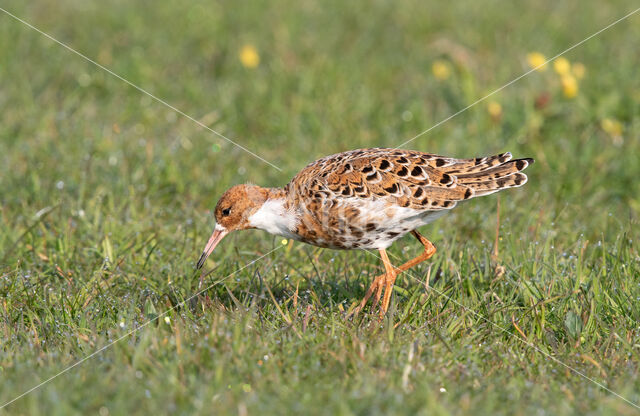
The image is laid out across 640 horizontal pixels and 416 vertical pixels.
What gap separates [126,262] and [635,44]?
7.49 m

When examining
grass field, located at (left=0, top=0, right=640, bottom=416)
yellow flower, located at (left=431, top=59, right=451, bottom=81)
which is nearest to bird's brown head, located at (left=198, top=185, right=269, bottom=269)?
grass field, located at (left=0, top=0, right=640, bottom=416)

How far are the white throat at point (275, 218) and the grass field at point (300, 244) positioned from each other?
0.41 meters

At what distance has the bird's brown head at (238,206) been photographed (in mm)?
5379

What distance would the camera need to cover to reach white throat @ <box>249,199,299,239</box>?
529cm

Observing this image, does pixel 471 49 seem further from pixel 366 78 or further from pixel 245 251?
pixel 245 251

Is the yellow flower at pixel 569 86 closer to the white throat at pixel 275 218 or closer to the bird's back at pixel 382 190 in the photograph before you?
the bird's back at pixel 382 190

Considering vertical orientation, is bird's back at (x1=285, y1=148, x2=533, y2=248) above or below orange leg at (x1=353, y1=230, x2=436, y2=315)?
above

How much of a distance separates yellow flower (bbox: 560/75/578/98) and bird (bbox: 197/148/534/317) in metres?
3.51

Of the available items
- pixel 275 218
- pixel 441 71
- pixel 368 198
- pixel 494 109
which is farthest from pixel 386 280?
pixel 441 71

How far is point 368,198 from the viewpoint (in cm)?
512

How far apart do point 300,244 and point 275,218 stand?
1051mm

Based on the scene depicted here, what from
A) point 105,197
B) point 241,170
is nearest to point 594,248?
point 241,170

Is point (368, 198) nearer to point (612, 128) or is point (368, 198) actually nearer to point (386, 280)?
point (386, 280)

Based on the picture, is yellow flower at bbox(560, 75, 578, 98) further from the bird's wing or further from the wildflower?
the bird's wing
